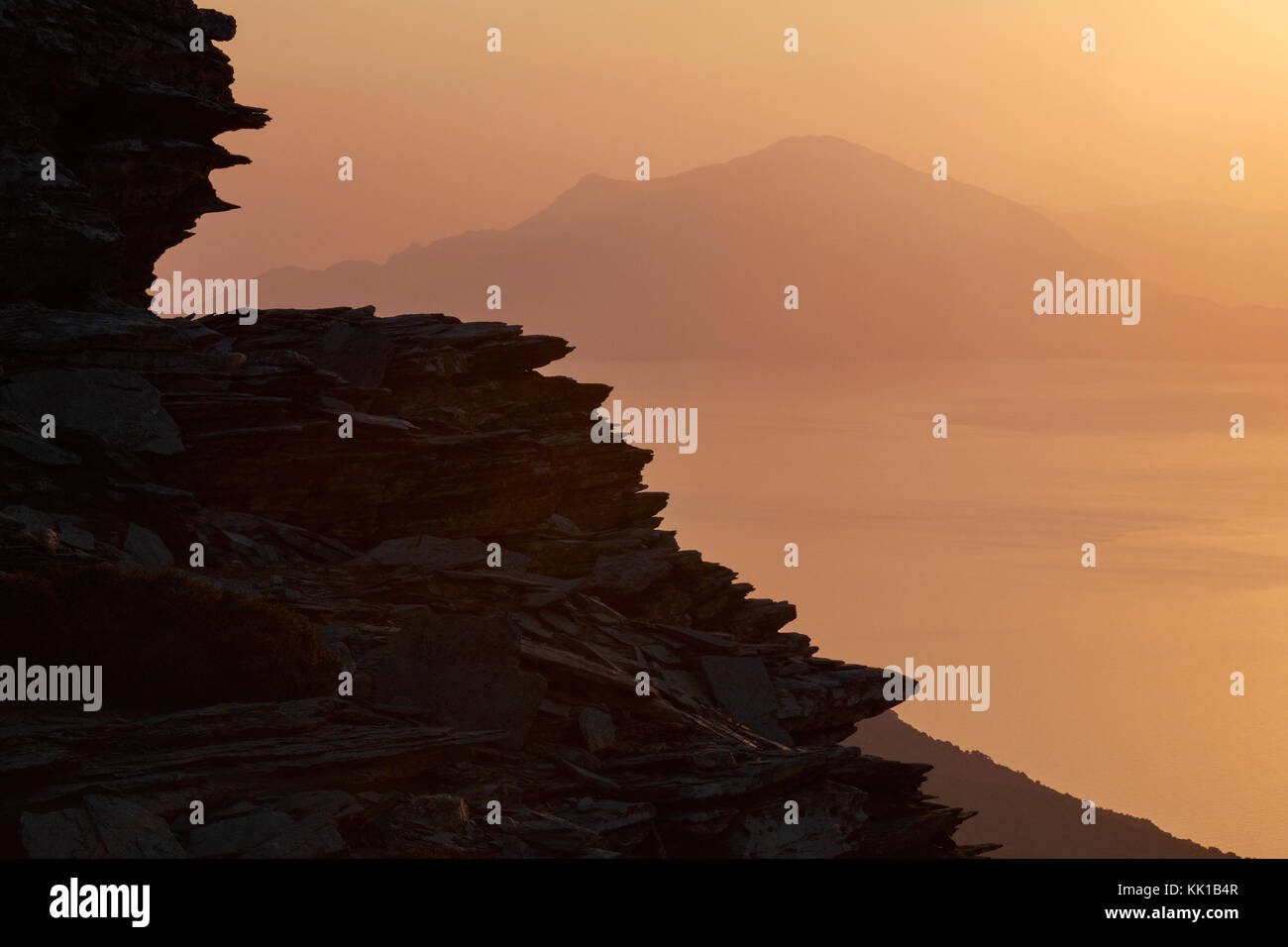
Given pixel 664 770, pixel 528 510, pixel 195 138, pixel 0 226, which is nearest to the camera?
pixel 664 770

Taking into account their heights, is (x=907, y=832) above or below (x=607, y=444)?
below

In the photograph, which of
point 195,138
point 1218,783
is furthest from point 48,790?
point 1218,783

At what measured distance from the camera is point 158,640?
22.8 metres

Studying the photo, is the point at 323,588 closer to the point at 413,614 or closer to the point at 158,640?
the point at 413,614

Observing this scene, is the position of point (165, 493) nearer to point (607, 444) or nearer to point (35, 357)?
point (35, 357)

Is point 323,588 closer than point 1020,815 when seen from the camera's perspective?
Yes

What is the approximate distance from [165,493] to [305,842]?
501 inches

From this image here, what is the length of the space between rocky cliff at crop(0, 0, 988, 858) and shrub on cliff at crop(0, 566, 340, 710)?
0.20ft

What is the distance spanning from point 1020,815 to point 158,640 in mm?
96035

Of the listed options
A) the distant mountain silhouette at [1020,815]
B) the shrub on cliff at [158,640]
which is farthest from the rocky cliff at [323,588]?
the distant mountain silhouette at [1020,815]

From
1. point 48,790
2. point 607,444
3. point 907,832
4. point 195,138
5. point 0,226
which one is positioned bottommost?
point 907,832

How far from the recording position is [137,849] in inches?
711

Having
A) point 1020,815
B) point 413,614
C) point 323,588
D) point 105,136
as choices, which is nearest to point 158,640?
point 413,614

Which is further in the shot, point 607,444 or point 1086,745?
point 1086,745
